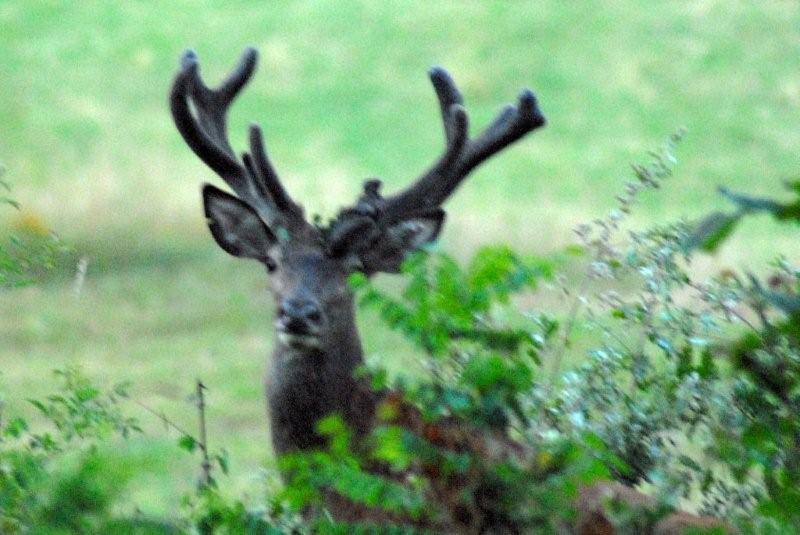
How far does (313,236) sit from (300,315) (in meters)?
0.38

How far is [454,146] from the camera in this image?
576 centimetres

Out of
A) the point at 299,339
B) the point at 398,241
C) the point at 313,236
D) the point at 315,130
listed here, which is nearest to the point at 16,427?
the point at 299,339

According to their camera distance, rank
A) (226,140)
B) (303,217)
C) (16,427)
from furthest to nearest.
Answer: (226,140)
(303,217)
(16,427)

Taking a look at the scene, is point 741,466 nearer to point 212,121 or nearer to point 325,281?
point 325,281

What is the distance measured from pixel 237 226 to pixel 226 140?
1.67 ft

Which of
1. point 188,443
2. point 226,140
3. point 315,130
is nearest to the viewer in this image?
point 188,443

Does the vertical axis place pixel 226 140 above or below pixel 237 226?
above

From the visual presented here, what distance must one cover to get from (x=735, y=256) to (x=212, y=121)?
678 cm

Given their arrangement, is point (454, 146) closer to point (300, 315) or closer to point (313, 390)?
point (300, 315)

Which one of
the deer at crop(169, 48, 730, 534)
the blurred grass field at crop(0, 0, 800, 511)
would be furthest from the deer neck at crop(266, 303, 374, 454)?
the blurred grass field at crop(0, 0, 800, 511)

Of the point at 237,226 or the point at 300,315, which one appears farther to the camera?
the point at 237,226

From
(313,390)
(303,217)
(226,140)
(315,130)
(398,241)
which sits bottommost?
(313,390)

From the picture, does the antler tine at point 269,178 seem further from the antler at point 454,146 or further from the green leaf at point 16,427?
the green leaf at point 16,427

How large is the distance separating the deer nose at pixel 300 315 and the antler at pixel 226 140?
1.46 ft
